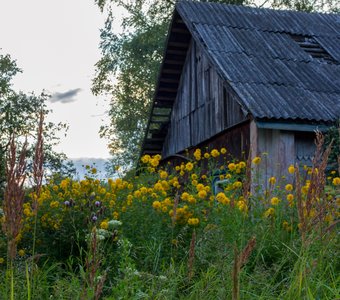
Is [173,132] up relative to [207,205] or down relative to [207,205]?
up

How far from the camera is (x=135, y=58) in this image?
25.7 meters

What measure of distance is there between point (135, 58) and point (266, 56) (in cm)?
1303

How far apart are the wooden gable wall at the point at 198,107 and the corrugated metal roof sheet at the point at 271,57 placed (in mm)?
658

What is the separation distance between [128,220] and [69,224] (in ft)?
2.17

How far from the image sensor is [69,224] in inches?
235

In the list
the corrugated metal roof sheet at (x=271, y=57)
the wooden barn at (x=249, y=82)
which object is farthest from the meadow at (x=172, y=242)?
the corrugated metal roof sheet at (x=271, y=57)

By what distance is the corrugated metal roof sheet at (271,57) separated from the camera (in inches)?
446

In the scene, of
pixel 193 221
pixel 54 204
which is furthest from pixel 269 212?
pixel 54 204

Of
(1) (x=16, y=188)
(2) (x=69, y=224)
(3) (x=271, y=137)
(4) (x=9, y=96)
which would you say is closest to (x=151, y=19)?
(4) (x=9, y=96)

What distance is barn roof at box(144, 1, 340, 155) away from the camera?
1138 centimetres

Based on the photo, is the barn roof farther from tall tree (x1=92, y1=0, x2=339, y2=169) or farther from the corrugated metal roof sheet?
tall tree (x1=92, y1=0, x2=339, y2=169)

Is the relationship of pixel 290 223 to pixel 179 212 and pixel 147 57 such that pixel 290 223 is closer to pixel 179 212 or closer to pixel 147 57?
pixel 179 212

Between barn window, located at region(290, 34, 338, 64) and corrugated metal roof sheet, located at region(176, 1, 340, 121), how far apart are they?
0.09 meters

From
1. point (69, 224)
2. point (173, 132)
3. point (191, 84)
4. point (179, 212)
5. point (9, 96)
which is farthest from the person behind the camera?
point (9, 96)
